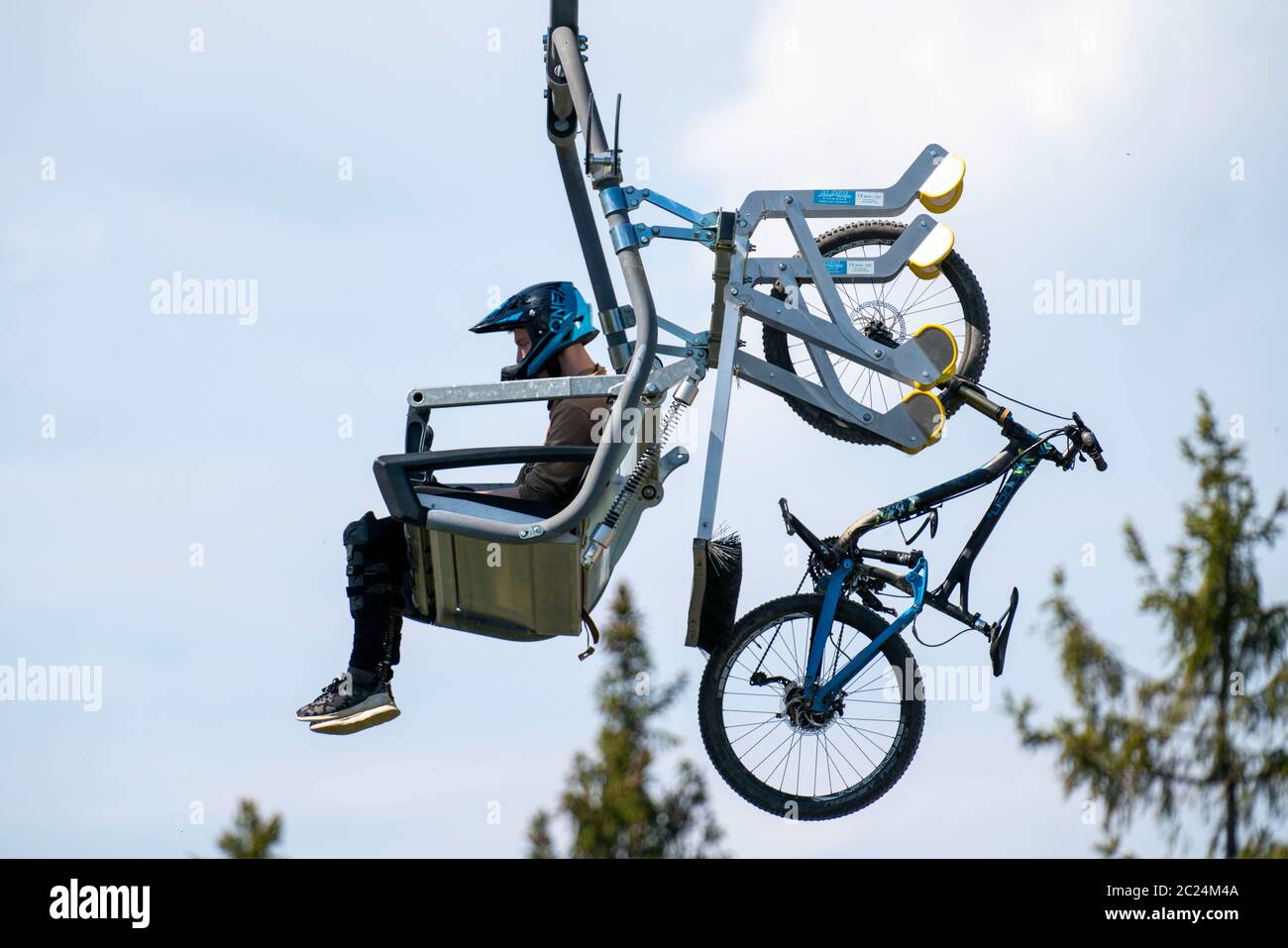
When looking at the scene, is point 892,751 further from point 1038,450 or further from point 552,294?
point 552,294

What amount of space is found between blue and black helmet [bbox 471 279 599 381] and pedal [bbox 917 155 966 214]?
5.98 feet

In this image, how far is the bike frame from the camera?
9.84 metres

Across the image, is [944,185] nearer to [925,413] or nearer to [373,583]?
[925,413]

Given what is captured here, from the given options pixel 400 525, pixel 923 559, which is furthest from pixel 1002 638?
pixel 400 525

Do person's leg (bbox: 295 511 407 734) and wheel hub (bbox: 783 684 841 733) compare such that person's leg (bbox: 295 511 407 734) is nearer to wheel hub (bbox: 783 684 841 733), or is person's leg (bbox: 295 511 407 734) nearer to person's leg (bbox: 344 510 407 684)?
person's leg (bbox: 344 510 407 684)

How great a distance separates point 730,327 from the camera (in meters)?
10.3

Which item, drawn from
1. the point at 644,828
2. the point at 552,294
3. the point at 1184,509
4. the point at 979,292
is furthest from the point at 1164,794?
the point at 552,294

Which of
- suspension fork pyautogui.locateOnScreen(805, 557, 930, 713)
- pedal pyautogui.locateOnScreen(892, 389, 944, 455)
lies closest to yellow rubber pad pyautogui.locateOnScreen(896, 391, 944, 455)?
pedal pyautogui.locateOnScreen(892, 389, 944, 455)

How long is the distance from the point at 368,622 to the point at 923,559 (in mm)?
2665

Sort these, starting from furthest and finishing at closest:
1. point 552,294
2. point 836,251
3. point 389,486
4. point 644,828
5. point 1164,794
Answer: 1. point 644,828
2. point 1164,794
3. point 836,251
4. point 552,294
5. point 389,486

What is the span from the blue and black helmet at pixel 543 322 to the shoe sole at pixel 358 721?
5.51 ft

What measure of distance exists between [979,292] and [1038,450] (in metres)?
1.14

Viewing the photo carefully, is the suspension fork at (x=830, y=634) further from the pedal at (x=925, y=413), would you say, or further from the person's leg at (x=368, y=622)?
the person's leg at (x=368, y=622)
